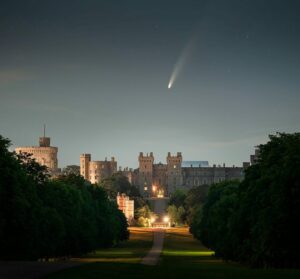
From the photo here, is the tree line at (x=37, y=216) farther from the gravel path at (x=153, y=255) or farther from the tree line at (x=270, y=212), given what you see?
the tree line at (x=270, y=212)

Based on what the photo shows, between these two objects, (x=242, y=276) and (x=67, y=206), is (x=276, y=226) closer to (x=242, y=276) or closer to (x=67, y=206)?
(x=242, y=276)

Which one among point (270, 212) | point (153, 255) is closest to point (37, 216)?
point (270, 212)

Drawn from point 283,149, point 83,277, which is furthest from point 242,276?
point 283,149

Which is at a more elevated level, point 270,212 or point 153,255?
point 270,212

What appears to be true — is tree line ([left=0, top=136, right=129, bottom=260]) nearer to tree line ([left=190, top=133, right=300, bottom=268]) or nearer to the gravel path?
the gravel path

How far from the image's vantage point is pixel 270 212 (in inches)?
2131

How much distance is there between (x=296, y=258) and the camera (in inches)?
2068

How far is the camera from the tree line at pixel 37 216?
59.4 m

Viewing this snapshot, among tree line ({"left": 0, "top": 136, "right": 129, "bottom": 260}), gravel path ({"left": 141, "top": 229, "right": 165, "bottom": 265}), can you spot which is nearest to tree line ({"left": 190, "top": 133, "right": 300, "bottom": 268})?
gravel path ({"left": 141, "top": 229, "right": 165, "bottom": 265})

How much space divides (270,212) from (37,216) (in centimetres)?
1915

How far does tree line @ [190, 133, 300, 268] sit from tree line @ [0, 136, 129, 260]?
14.5 metres

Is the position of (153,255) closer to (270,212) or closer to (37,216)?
(37,216)

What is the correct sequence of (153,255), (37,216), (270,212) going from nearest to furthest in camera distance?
(270,212) → (37,216) → (153,255)

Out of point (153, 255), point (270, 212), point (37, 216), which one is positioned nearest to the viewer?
point (270, 212)
